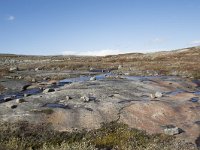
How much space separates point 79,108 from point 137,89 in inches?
414

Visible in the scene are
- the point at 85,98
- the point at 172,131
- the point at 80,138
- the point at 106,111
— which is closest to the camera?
the point at 80,138

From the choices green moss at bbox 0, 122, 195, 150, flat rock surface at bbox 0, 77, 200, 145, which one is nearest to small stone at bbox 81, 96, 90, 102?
flat rock surface at bbox 0, 77, 200, 145

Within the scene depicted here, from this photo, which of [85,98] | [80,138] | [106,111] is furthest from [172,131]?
[85,98]

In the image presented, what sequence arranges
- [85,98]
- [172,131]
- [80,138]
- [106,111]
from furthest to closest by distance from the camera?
[85,98] → [106,111] → [172,131] → [80,138]

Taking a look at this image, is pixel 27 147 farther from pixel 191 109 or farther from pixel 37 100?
pixel 191 109

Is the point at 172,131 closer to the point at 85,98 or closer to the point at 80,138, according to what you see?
the point at 80,138

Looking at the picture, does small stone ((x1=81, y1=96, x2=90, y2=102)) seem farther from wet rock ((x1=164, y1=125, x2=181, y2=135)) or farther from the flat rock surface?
wet rock ((x1=164, y1=125, x2=181, y2=135))

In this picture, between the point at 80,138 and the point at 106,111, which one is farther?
the point at 106,111

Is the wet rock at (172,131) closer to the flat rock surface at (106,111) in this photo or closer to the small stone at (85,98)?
the flat rock surface at (106,111)

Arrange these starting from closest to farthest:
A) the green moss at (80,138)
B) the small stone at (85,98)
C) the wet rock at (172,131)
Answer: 1. the green moss at (80,138)
2. the wet rock at (172,131)
3. the small stone at (85,98)

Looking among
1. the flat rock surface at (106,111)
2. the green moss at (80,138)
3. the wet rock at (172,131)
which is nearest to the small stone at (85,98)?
the flat rock surface at (106,111)

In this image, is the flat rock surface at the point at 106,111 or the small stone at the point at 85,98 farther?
the small stone at the point at 85,98

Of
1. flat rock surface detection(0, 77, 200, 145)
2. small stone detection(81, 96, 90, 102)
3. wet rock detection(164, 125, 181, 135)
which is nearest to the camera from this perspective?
wet rock detection(164, 125, 181, 135)

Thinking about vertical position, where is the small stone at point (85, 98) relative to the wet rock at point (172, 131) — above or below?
above
